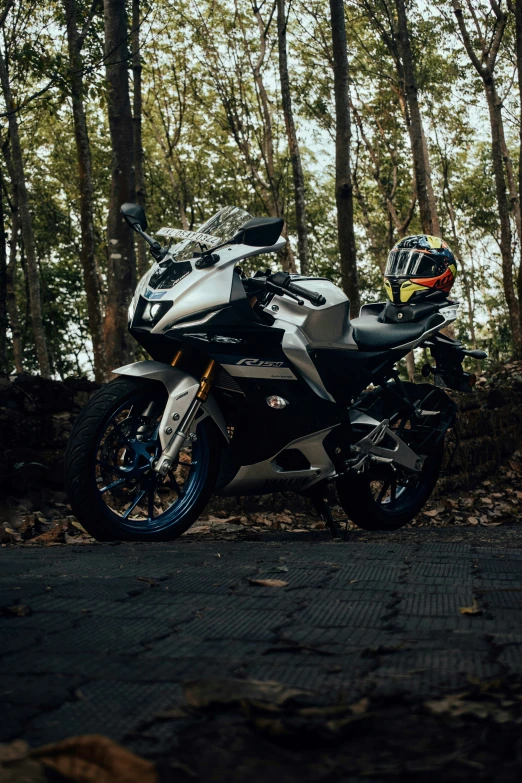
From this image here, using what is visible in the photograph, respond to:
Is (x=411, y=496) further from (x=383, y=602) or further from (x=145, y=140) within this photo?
(x=145, y=140)

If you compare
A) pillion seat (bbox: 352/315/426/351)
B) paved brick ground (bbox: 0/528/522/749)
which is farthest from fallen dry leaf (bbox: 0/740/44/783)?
pillion seat (bbox: 352/315/426/351)

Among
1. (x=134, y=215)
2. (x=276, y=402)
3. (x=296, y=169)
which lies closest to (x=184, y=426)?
(x=276, y=402)

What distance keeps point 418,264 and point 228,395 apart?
6.24 feet

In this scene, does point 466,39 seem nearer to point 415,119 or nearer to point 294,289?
point 415,119

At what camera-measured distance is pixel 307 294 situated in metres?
5.15

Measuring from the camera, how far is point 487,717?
1763mm

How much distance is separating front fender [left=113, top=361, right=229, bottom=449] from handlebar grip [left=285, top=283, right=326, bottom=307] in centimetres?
78

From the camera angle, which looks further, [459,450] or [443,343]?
[459,450]

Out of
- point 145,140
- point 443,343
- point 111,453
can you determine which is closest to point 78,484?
point 111,453

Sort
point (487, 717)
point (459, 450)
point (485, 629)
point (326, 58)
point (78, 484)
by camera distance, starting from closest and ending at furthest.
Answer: point (487, 717), point (485, 629), point (78, 484), point (459, 450), point (326, 58)

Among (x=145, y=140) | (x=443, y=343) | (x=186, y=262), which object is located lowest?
(x=443, y=343)

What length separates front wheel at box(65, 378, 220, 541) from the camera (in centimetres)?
465

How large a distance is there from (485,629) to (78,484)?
2.58 meters

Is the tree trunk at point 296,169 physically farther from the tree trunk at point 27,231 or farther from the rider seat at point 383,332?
the rider seat at point 383,332
